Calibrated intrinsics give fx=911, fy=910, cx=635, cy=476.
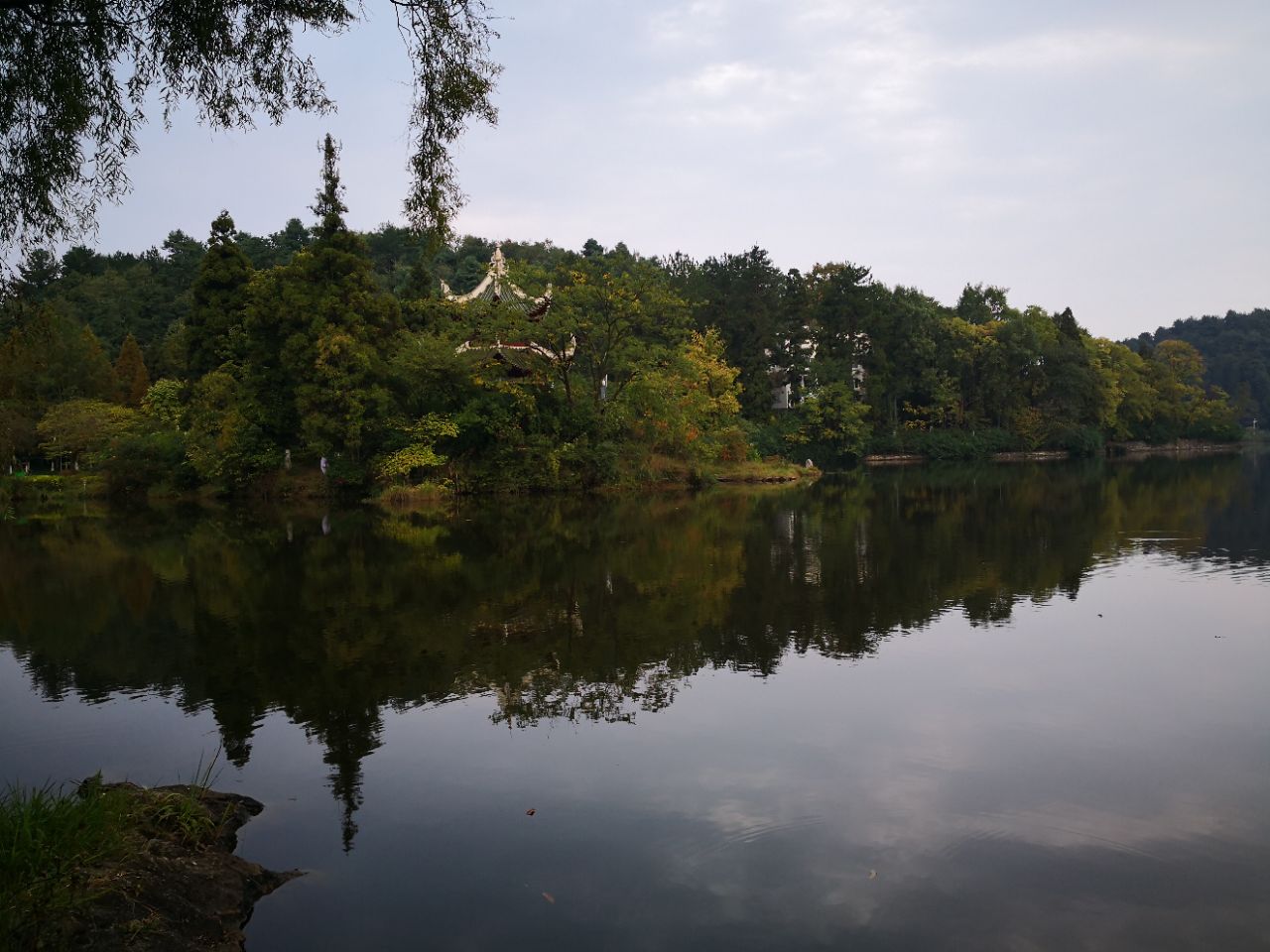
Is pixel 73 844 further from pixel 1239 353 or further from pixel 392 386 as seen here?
pixel 1239 353

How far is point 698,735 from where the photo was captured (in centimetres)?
788

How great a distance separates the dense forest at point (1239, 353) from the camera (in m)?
96.2

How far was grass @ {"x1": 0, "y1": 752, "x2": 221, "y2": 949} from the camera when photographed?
4.18m

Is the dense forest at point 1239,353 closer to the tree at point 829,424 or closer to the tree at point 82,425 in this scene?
the tree at point 829,424

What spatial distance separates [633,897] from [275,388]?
100 feet

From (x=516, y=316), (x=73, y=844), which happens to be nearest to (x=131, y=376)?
(x=516, y=316)

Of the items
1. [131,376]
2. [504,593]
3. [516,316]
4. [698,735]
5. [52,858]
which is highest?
[516,316]

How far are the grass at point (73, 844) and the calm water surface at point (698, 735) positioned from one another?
60 cm

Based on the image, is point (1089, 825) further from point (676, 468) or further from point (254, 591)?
point (676, 468)

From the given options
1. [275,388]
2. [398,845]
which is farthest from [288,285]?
[398,845]

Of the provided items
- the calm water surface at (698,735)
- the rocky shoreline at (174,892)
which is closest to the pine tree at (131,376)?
the calm water surface at (698,735)

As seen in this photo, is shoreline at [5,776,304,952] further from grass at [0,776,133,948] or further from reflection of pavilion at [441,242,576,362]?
reflection of pavilion at [441,242,576,362]

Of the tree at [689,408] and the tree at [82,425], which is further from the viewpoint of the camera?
the tree at [82,425]

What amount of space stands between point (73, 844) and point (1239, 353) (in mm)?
120014
